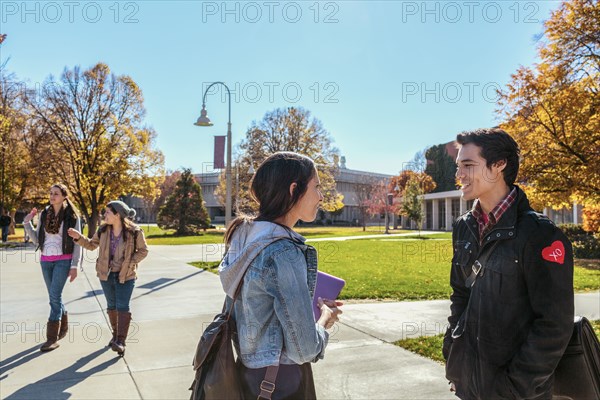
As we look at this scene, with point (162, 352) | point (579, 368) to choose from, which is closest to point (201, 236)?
point (162, 352)

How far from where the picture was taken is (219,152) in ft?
45.1

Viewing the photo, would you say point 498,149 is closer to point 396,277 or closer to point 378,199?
point 396,277

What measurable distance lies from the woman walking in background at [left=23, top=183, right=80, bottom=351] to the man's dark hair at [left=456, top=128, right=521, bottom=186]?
528 cm

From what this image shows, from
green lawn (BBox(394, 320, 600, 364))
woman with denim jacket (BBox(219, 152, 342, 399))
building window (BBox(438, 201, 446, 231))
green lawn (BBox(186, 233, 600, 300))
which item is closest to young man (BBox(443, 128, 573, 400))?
woman with denim jacket (BBox(219, 152, 342, 399))

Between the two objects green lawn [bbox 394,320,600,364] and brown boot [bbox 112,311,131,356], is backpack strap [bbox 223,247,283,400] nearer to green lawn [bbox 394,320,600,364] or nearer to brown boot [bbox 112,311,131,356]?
green lawn [bbox 394,320,600,364]

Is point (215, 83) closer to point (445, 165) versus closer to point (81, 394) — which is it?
point (81, 394)

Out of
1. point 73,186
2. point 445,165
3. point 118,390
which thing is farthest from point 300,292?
point 445,165

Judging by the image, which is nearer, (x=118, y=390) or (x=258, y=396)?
(x=258, y=396)

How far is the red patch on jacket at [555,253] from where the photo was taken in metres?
1.92

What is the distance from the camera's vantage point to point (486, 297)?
209cm

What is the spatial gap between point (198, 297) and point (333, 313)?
25.2ft

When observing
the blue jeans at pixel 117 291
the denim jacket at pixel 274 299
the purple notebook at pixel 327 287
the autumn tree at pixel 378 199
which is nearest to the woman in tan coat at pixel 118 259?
the blue jeans at pixel 117 291

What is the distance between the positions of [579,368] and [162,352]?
4.70 meters

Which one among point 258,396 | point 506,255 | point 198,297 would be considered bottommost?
point 198,297
